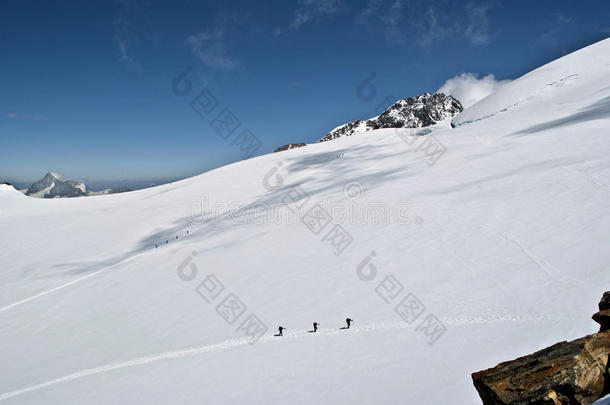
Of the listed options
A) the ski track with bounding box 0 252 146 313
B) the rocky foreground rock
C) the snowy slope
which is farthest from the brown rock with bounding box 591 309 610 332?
the ski track with bounding box 0 252 146 313

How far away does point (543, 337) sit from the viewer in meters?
10.8

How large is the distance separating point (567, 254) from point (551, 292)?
10.9ft

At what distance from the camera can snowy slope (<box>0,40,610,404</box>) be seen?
1196cm

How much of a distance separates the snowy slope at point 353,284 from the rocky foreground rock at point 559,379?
Result: 12.1 feet

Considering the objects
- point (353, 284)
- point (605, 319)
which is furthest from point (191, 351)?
point (605, 319)

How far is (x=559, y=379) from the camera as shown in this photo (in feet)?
19.1

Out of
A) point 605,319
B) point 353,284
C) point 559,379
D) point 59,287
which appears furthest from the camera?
point 59,287

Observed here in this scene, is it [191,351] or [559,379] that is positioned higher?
[191,351]

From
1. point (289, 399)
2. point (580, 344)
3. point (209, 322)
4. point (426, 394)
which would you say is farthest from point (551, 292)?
point (209, 322)

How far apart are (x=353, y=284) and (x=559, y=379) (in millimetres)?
12583

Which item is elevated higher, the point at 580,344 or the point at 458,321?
the point at 458,321

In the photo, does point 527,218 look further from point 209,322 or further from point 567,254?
point 209,322

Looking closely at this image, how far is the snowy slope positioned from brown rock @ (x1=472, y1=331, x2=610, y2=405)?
12.1ft

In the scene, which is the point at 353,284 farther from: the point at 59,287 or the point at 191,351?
the point at 59,287
